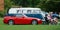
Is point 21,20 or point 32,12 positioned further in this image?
Answer: point 32,12

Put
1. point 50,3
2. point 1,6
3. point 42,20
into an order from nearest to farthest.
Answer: point 50,3, point 42,20, point 1,6

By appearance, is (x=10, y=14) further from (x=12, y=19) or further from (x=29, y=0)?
(x=29, y=0)

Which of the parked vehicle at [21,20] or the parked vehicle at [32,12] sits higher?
the parked vehicle at [32,12]

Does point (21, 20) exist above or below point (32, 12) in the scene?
below

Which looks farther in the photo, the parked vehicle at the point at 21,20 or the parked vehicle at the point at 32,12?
the parked vehicle at the point at 32,12

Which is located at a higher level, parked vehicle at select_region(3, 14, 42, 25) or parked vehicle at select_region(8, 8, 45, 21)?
parked vehicle at select_region(8, 8, 45, 21)

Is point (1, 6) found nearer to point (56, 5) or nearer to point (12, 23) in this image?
point (12, 23)

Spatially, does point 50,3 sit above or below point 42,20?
above

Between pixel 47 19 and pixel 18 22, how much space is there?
3.10 meters

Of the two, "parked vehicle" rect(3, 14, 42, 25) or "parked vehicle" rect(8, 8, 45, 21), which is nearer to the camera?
"parked vehicle" rect(3, 14, 42, 25)

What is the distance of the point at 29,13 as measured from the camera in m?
29.6

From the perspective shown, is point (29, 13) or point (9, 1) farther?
point (9, 1)

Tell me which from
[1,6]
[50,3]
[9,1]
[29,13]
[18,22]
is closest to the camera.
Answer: [50,3]

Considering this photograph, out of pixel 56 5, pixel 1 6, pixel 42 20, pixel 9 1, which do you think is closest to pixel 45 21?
pixel 42 20
